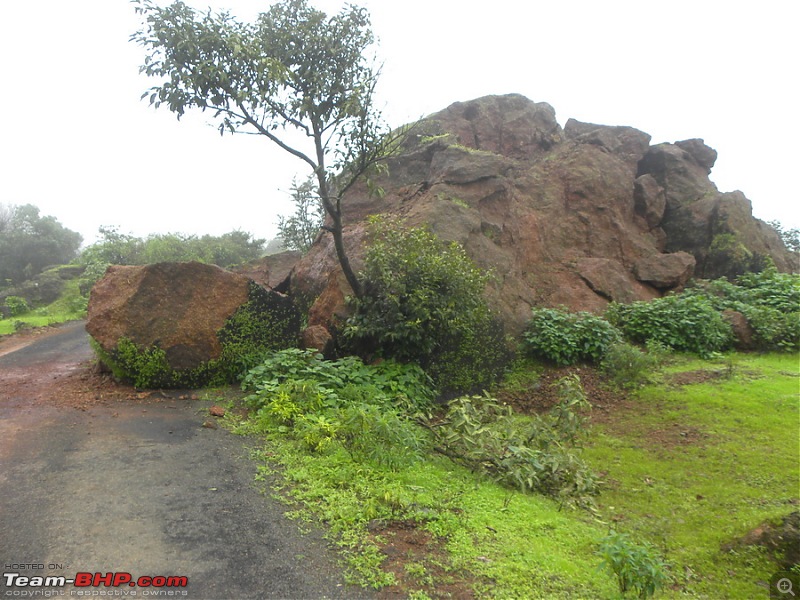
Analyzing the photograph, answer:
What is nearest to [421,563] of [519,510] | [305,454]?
[519,510]

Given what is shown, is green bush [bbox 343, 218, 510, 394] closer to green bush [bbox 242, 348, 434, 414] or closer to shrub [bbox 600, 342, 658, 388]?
green bush [bbox 242, 348, 434, 414]

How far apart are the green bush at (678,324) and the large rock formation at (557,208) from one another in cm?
89

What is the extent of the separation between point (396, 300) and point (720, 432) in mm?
4233

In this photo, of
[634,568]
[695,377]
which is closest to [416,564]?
[634,568]

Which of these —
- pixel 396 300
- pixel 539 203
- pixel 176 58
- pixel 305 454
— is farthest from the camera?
pixel 539 203

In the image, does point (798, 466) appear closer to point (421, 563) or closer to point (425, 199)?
point (421, 563)

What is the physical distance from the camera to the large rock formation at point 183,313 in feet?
23.1

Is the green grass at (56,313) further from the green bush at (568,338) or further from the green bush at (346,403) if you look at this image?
the green bush at (568,338)

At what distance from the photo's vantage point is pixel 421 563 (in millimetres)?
3395

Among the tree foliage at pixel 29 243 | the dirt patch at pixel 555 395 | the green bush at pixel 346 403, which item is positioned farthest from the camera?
the tree foliage at pixel 29 243

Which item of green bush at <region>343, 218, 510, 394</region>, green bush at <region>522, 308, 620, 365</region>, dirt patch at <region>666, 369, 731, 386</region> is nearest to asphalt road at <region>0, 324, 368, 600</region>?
green bush at <region>343, 218, 510, 394</region>

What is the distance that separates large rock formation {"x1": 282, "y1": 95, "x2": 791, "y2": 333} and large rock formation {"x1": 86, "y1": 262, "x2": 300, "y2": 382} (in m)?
1.37

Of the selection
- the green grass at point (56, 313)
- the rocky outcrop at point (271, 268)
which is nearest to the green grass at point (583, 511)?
the rocky outcrop at point (271, 268)

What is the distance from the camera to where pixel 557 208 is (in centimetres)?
1246
